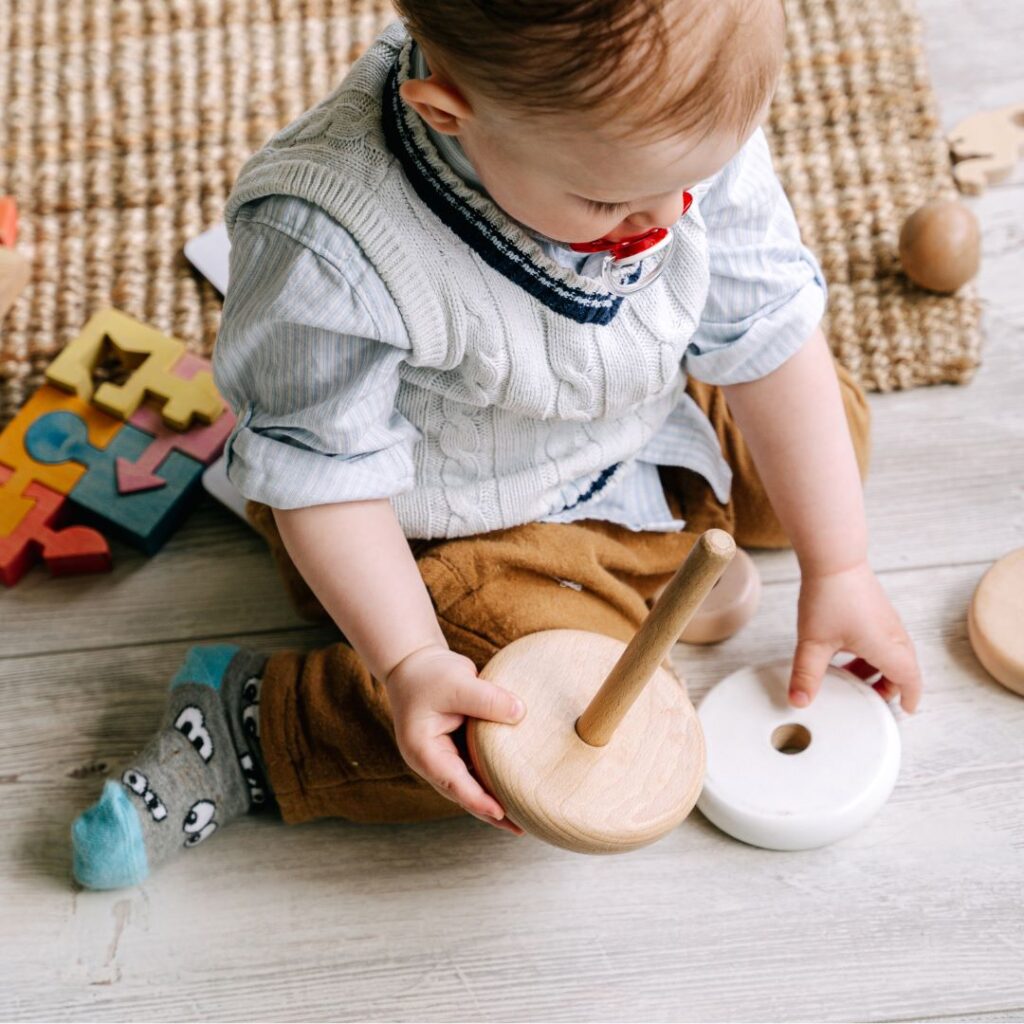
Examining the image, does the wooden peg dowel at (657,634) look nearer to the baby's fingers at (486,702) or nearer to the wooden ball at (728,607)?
the baby's fingers at (486,702)

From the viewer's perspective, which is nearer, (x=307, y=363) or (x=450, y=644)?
(x=307, y=363)

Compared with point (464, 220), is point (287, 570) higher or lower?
lower

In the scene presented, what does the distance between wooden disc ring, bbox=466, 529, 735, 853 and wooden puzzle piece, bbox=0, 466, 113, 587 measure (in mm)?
345

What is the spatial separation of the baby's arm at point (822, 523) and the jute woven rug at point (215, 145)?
0.19 m

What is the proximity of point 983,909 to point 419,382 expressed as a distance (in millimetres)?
432

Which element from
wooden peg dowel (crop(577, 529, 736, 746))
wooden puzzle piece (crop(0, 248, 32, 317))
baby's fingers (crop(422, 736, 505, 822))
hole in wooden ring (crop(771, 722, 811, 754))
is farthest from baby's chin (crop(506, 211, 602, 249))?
wooden puzzle piece (crop(0, 248, 32, 317))

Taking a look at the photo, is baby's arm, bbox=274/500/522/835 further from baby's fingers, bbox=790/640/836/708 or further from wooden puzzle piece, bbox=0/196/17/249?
wooden puzzle piece, bbox=0/196/17/249

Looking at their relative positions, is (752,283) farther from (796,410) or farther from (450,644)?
(450,644)

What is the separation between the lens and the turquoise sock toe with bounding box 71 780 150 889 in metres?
0.70

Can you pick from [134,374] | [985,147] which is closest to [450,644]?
[134,374]

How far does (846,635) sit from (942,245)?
31 centimetres

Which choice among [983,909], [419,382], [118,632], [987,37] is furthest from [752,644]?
[987,37]

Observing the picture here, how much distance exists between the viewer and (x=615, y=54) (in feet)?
1.35

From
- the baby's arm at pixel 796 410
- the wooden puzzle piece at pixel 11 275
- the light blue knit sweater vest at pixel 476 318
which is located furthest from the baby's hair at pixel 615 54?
the wooden puzzle piece at pixel 11 275
